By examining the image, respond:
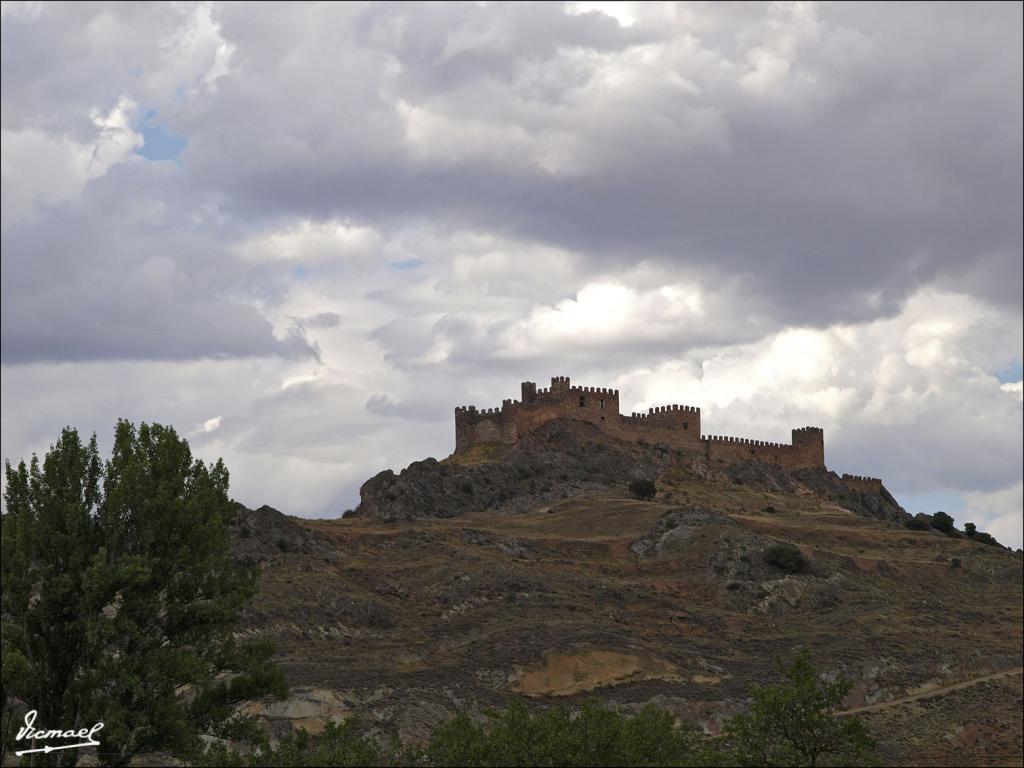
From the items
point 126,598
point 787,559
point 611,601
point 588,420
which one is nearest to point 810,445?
point 588,420

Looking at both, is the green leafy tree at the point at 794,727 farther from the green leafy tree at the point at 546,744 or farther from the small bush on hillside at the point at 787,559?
the small bush on hillside at the point at 787,559

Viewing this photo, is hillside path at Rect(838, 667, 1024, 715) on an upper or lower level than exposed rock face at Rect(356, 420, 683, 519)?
lower

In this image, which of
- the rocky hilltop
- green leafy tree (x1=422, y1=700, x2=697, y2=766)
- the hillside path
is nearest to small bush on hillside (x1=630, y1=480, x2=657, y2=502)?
the rocky hilltop

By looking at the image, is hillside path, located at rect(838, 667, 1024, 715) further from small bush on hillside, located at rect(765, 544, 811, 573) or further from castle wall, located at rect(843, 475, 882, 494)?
castle wall, located at rect(843, 475, 882, 494)

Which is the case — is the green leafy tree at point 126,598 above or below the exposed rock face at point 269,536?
below

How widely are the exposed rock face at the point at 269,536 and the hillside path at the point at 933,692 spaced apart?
31.0 m

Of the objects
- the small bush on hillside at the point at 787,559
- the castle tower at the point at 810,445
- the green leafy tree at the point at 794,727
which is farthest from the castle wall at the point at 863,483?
the green leafy tree at the point at 794,727

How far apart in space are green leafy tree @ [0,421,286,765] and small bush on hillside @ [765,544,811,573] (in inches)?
2067

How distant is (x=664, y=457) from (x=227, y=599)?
8020 cm

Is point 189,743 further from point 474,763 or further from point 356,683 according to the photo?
point 356,683

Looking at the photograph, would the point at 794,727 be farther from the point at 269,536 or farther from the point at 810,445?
the point at 810,445

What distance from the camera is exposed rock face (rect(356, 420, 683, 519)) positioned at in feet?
313

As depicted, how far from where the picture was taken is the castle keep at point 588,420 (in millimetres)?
107000

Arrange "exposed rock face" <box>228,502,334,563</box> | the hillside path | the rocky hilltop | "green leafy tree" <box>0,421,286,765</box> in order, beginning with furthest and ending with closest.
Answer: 1. "exposed rock face" <box>228,502,334,563</box>
2. the hillside path
3. the rocky hilltop
4. "green leafy tree" <box>0,421,286,765</box>
